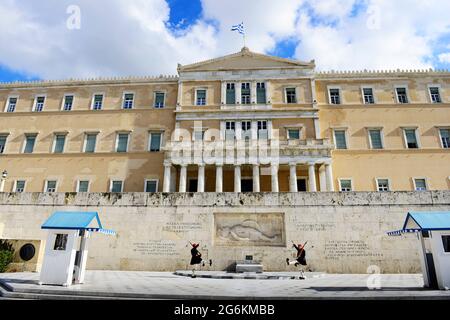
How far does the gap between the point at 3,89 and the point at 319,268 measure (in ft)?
125

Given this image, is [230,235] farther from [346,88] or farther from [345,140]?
[346,88]

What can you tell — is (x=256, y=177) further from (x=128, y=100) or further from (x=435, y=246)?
(x=435, y=246)

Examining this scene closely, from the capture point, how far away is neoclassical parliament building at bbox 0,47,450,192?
27188 millimetres

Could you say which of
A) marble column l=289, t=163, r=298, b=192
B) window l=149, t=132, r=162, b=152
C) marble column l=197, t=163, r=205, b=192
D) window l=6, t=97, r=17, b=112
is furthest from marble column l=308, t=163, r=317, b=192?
window l=6, t=97, r=17, b=112

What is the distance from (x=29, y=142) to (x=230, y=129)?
2133cm

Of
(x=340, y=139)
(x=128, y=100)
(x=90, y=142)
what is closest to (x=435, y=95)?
(x=340, y=139)

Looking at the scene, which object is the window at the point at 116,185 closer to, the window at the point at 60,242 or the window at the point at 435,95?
the window at the point at 60,242

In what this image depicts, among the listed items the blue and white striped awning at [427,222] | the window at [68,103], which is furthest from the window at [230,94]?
the blue and white striped awning at [427,222]

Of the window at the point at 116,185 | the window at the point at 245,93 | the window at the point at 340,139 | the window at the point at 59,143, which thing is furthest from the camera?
the window at the point at 245,93

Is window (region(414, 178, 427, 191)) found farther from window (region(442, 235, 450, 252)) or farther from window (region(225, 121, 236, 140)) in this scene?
window (region(442, 235, 450, 252))

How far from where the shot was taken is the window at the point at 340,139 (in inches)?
1157

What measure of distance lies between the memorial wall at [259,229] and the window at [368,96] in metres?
17.2

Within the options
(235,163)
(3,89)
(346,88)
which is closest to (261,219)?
(235,163)

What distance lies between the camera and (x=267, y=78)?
103ft
